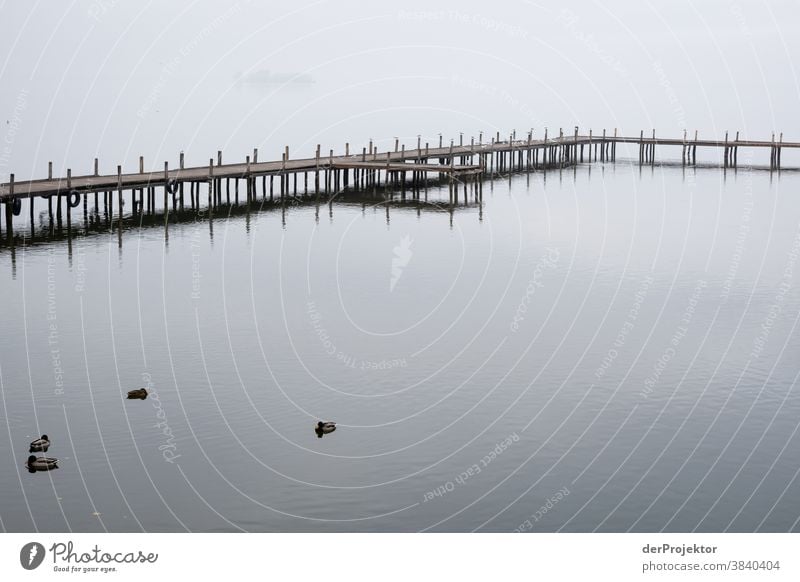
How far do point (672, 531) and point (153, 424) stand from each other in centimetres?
1295

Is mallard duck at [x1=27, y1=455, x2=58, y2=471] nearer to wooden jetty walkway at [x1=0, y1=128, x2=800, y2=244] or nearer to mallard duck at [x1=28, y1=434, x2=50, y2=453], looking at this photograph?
mallard duck at [x1=28, y1=434, x2=50, y2=453]

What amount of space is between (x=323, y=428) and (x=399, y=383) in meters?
5.09

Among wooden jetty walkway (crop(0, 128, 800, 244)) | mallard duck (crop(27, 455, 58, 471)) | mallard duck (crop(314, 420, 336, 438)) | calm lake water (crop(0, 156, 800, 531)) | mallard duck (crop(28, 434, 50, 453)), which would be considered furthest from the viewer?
wooden jetty walkway (crop(0, 128, 800, 244))

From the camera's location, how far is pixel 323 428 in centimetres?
2786

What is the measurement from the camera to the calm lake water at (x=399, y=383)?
23984 mm

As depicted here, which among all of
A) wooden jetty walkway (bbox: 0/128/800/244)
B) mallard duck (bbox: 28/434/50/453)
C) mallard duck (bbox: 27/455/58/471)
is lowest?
mallard duck (bbox: 27/455/58/471)

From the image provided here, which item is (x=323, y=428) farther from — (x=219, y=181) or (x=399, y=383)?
(x=219, y=181)

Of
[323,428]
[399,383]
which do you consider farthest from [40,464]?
[399,383]

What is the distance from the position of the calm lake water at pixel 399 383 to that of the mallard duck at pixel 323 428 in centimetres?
33

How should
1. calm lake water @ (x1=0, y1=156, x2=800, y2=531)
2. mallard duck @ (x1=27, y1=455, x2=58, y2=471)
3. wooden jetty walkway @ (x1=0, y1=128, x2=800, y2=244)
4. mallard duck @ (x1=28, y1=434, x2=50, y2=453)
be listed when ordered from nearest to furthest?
calm lake water @ (x1=0, y1=156, x2=800, y2=531), mallard duck @ (x1=27, y1=455, x2=58, y2=471), mallard duck @ (x1=28, y1=434, x2=50, y2=453), wooden jetty walkway @ (x1=0, y1=128, x2=800, y2=244)

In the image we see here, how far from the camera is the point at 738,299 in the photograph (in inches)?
1756

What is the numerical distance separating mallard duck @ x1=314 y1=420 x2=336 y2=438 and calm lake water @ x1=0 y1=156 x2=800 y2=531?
33cm

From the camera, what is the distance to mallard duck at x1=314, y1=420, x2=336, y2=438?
27.8m

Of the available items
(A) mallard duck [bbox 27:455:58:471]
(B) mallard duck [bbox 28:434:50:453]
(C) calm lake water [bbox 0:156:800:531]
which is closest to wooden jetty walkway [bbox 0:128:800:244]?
(C) calm lake water [bbox 0:156:800:531]
